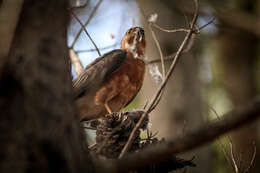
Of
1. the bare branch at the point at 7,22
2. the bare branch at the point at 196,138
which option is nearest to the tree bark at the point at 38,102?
the bare branch at the point at 7,22

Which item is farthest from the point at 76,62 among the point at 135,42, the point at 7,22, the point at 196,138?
the point at 196,138

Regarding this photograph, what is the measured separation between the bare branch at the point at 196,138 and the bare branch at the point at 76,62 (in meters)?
3.11

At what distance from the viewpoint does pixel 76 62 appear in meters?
4.47

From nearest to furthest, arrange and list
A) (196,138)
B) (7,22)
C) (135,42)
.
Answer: (196,138), (7,22), (135,42)

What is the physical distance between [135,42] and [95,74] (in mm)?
901

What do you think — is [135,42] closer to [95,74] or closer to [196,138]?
[95,74]

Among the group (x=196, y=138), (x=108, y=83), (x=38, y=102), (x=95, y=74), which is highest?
(x=95, y=74)

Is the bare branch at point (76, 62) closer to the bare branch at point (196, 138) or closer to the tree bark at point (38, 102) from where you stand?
the tree bark at point (38, 102)

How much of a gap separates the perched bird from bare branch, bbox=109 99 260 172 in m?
2.94

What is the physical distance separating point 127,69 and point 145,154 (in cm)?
336

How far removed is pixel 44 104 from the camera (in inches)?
59.6

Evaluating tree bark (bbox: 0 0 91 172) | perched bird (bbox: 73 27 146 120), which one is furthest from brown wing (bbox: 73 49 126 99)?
tree bark (bbox: 0 0 91 172)

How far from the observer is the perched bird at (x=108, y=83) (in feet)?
15.0

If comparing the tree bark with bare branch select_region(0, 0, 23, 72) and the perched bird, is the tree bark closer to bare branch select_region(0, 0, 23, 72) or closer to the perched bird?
bare branch select_region(0, 0, 23, 72)
